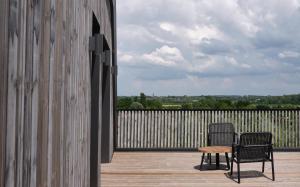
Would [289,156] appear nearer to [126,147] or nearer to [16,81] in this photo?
[126,147]

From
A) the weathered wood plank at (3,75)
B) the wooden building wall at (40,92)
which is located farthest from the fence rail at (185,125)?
the weathered wood plank at (3,75)

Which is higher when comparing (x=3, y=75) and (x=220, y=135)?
(x=3, y=75)

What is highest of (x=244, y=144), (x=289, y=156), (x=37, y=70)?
(x=37, y=70)

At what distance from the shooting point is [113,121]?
33.8 ft

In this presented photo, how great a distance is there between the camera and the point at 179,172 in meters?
7.74

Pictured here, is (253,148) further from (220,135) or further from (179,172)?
(220,135)

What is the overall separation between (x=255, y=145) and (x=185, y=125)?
386 cm

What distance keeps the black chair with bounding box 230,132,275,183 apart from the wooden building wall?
13.4ft

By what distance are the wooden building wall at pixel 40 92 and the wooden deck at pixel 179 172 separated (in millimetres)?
3603

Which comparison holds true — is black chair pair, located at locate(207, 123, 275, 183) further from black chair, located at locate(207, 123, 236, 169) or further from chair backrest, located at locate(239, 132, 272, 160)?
black chair, located at locate(207, 123, 236, 169)

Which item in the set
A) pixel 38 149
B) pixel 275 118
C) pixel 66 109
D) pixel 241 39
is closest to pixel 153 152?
pixel 275 118

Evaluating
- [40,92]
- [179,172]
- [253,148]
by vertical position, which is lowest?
[179,172]

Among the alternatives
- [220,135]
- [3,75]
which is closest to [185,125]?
[220,135]

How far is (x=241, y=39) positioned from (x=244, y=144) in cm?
1605
